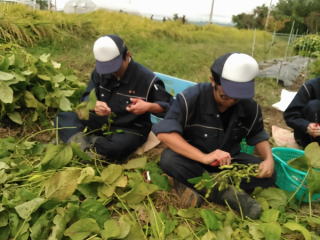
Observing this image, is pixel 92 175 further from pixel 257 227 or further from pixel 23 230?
pixel 257 227

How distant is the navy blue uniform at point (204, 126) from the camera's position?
1.77m

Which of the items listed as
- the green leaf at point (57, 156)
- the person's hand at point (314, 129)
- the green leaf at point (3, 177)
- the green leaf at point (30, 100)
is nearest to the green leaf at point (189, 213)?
the green leaf at point (57, 156)

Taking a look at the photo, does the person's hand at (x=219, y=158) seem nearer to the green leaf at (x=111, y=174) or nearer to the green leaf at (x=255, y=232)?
the green leaf at (x=255, y=232)

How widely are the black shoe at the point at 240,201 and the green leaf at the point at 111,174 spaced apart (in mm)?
563

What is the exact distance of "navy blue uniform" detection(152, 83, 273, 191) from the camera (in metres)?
1.77

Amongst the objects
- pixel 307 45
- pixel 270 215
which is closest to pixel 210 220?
pixel 270 215

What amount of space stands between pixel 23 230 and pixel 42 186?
26 cm

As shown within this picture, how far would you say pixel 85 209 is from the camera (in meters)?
1.52

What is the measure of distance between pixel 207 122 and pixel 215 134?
89mm

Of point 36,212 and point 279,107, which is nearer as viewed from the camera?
point 36,212

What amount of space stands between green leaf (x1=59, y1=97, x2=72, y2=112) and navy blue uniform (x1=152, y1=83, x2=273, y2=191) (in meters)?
0.99

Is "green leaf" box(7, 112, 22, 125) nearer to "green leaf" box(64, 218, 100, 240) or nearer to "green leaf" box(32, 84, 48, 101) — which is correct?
"green leaf" box(32, 84, 48, 101)

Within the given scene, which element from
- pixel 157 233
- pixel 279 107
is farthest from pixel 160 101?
pixel 279 107

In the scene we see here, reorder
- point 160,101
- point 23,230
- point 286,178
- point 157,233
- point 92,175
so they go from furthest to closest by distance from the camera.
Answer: point 160,101 < point 286,178 < point 92,175 < point 157,233 < point 23,230
